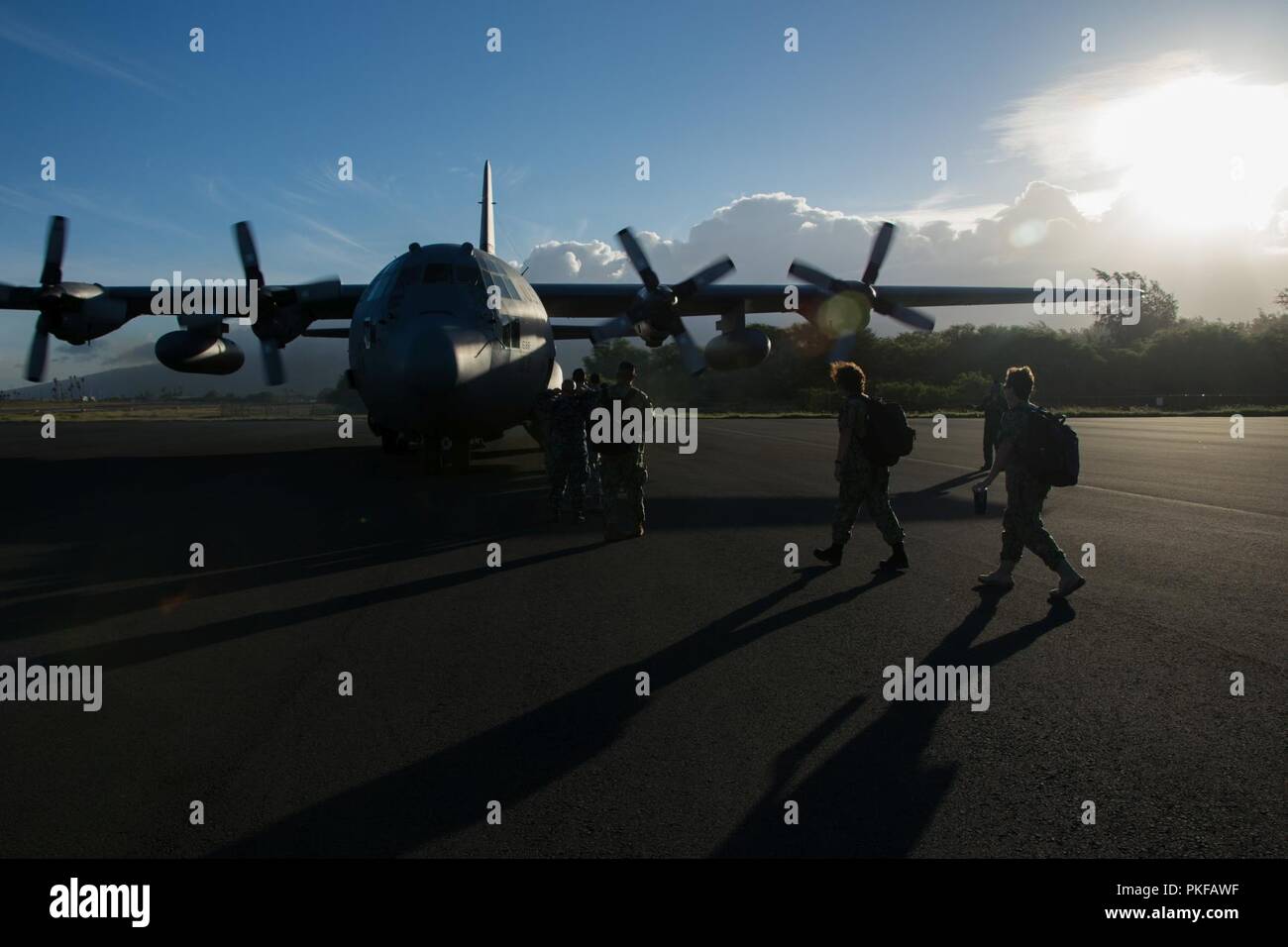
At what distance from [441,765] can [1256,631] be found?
233 inches

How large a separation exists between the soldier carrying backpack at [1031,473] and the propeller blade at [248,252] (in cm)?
1875

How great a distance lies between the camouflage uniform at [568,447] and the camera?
1169cm

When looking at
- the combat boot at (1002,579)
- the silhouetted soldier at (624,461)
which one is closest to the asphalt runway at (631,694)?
the combat boot at (1002,579)

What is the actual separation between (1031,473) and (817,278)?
17086 millimetres

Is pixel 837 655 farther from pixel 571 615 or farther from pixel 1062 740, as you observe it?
pixel 571 615

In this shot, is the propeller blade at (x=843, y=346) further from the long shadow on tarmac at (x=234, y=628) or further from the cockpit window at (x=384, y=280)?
the long shadow on tarmac at (x=234, y=628)

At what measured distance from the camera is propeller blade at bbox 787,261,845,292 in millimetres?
23656

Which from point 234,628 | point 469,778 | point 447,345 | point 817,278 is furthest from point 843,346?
point 469,778

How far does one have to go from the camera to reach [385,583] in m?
8.27

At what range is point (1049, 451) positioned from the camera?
7.58 m

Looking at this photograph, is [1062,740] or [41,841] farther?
[1062,740]

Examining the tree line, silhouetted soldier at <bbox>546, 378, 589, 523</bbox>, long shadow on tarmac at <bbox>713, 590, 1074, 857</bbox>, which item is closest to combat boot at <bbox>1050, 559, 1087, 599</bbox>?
long shadow on tarmac at <bbox>713, 590, 1074, 857</bbox>

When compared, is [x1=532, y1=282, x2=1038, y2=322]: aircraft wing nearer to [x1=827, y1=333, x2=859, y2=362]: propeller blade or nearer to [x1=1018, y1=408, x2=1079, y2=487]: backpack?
[x1=827, y1=333, x2=859, y2=362]: propeller blade
